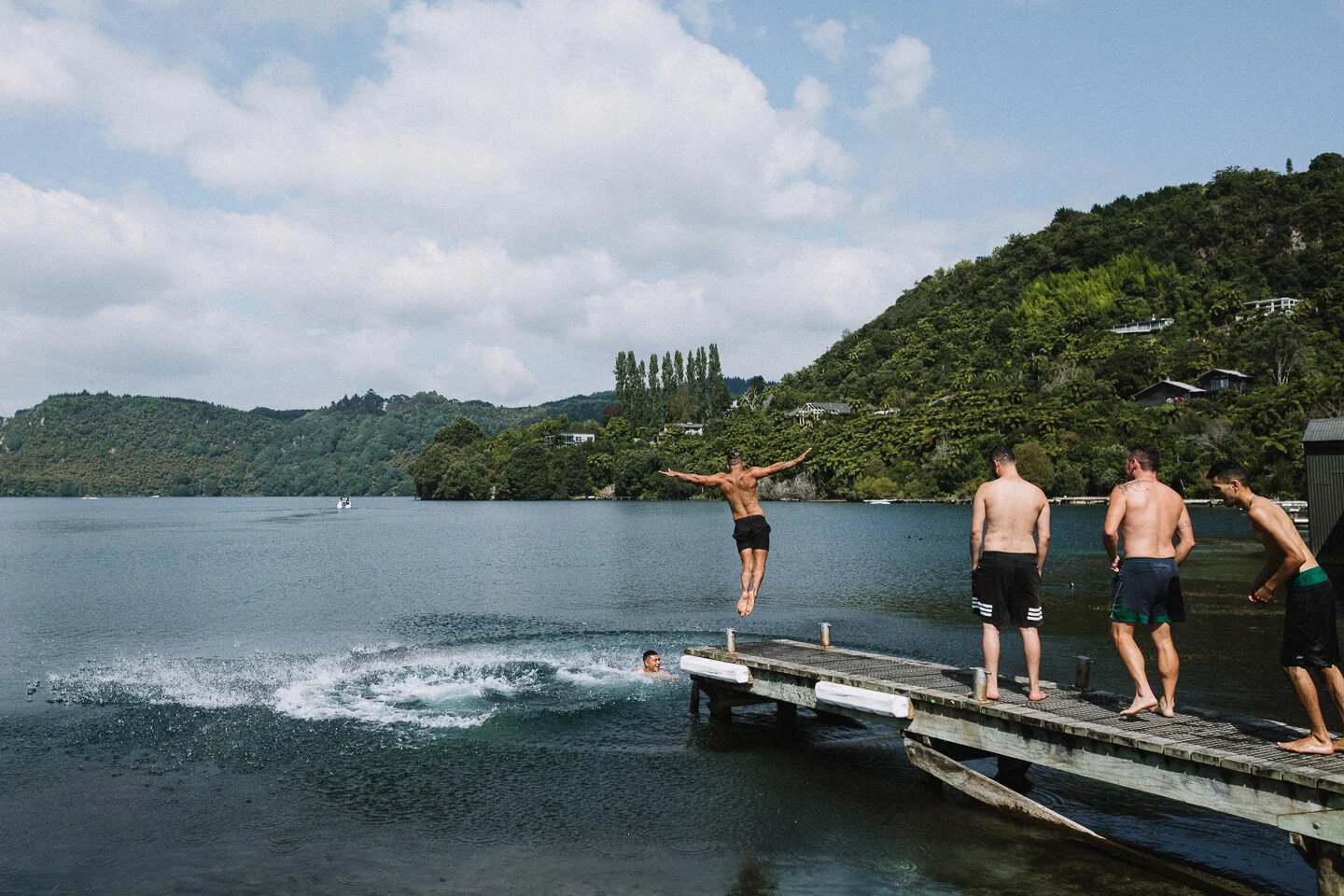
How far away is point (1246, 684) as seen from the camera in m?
17.3

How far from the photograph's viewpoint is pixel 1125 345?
357 feet

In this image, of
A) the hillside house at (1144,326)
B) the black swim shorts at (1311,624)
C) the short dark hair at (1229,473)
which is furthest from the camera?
the hillside house at (1144,326)

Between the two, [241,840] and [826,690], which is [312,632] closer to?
[241,840]

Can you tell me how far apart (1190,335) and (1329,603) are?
123m

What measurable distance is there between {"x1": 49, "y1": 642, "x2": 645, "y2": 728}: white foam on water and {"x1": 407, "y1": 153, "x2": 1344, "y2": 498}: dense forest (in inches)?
2957

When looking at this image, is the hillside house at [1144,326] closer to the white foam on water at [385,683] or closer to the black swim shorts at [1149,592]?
the white foam on water at [385,683]

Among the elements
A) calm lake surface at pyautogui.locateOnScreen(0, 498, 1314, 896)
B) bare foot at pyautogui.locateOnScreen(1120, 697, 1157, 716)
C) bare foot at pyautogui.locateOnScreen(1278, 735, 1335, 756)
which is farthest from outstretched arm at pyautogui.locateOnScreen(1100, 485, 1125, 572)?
calm lake surface at pyautogui.locateOnScreen(0, 498, 1314, 896)

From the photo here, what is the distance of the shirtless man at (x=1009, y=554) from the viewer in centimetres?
1028


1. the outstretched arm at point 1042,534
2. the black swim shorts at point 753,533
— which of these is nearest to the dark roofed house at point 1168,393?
the black swim shorts at point 753,533

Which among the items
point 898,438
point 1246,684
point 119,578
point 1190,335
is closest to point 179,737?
point 1246,684

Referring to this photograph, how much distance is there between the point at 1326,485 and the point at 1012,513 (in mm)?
25711

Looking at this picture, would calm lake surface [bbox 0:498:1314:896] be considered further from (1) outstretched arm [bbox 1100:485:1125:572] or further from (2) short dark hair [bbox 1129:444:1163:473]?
(2) short dark hair [bbox 1129:444:1163:473]

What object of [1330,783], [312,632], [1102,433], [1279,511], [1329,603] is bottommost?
[312,632]

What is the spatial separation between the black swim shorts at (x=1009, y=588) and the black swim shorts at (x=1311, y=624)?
8.01 ft
